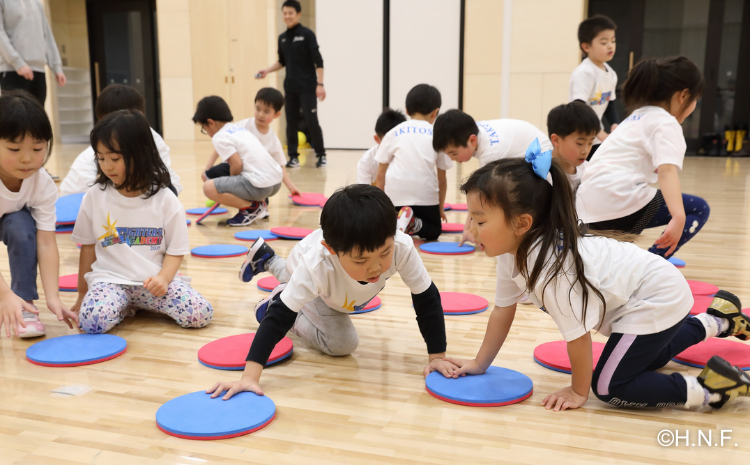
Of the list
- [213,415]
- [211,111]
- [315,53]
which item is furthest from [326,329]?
[315,53]

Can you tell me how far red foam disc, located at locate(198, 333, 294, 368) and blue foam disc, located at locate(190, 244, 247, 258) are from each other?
1.06 m

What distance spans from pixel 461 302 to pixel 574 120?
866mm

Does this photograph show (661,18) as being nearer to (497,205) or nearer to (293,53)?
(293,53)

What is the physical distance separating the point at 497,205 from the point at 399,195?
6.31 feet

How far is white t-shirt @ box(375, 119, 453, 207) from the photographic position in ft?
10.2

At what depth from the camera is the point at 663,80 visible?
1979 mm

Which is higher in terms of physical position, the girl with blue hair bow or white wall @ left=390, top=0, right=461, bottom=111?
white wall @ left=390, top=0, right=461, bottom=111

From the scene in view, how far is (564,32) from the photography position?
7.33 metres

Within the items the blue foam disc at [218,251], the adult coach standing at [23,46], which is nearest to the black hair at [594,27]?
the blue foam disc at [218,251]

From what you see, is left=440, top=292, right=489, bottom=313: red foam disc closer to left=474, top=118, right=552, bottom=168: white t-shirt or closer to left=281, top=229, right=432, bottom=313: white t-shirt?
left=281, top=229, right=432, bottom=313: white t-shirt

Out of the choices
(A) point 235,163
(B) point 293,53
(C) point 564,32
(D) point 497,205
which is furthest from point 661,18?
(D) point 497,205

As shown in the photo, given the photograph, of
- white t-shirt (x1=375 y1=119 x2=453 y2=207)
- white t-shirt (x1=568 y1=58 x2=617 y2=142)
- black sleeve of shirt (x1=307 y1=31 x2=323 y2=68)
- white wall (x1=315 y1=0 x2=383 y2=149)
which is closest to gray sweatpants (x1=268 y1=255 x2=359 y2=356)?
white t-shirt (x1=375 y1=119 x2=453 y2=207)

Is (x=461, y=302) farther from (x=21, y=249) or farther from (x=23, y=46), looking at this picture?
(x=23, y=46)

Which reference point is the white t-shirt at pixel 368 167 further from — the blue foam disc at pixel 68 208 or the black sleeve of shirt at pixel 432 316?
the black sleeve of shirt at pixel 432 316
